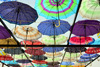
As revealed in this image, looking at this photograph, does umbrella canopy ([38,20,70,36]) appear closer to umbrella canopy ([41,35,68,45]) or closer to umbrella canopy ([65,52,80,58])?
umbrella canopy ([41,35,68,45])

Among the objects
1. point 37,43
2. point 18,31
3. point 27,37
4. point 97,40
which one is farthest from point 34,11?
point 97,40

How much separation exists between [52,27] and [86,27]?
67.1 inches

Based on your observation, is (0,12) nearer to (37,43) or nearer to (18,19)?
(18,19)

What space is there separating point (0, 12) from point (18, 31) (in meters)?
1.93

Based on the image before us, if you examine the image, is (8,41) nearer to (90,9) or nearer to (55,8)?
(55,8)

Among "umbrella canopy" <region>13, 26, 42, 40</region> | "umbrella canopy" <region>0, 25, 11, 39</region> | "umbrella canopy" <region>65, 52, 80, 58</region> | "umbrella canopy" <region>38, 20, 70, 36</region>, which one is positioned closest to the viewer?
"umbrella canopy" <region>38, 20, 70, 36</region>

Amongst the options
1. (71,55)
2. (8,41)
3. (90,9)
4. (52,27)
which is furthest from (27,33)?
(71,55)

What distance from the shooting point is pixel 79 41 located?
823 cm

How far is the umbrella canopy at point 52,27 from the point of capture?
605 cm

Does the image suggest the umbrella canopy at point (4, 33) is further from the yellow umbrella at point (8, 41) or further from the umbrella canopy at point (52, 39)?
the umbrella canopy at point (52, 39)

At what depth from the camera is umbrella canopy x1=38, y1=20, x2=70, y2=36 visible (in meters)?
6.05

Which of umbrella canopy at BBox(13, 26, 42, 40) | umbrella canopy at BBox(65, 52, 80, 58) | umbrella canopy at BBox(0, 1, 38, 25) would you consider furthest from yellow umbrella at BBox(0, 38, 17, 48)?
umbrella canopy at BBox(65, 52, 80, 58)

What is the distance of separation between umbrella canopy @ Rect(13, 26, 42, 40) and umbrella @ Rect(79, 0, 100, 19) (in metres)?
2.69

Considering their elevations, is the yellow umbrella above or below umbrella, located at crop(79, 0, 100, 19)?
below
